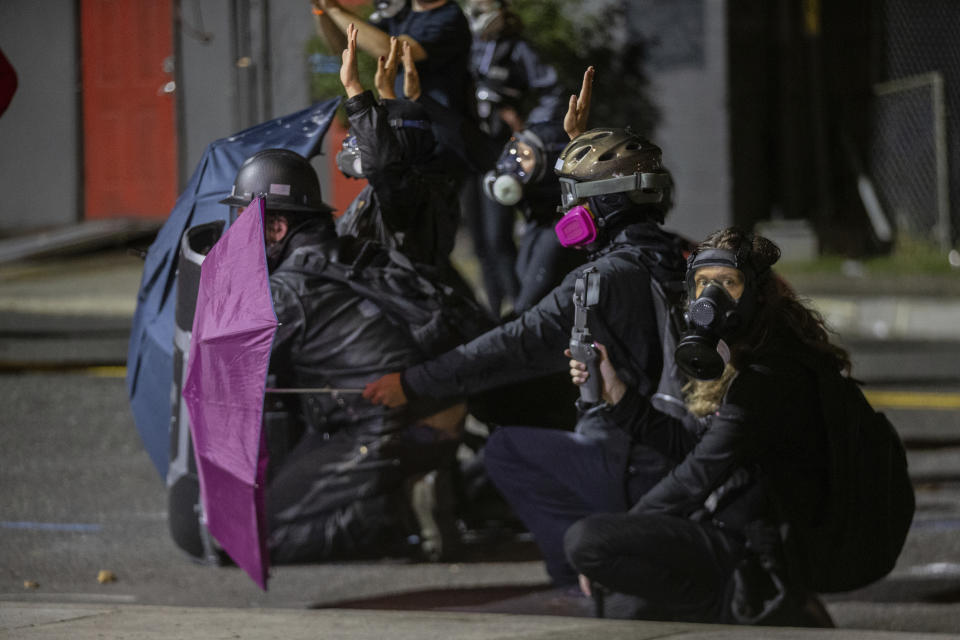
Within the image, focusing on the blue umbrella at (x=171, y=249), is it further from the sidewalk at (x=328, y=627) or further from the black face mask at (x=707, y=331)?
the black face mask at (x=707, y=331)

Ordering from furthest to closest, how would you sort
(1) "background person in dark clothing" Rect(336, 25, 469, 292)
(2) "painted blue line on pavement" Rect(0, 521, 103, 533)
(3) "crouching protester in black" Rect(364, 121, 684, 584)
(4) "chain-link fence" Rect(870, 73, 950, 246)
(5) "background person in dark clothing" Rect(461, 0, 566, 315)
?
(4) "chain-link fence" Rect(870, 73, 950, 246) < (5) "background person in dark clothing" Rect(461, 0, 566, 315) < (2) "painted blue line on pavement" Rect(0, 521, 103, 533) < (1) "background person in dark clothing" Rect(336, 25, 469, 292) < (3) "crouching protester in black" Rect(364, 121, 684, 584)

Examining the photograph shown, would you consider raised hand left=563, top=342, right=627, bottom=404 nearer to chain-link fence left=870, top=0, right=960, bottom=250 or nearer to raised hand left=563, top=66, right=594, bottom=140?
raised hand left=563, top=66, right=594, bottom=140

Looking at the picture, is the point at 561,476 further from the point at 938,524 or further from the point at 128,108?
the point at 128,108

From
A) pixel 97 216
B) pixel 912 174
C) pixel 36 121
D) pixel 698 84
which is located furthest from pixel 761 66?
pixel 36 121

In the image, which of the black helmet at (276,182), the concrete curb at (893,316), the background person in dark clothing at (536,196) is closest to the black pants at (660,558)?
the background person in dark clothing at (536,196)

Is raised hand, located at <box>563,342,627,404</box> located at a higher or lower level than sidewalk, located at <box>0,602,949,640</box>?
higher

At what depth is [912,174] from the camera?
1370 cm

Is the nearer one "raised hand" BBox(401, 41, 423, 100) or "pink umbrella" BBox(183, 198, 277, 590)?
"pink umbrella" BBox(183, 198, 277, 590)

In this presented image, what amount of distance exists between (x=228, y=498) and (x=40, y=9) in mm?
1713

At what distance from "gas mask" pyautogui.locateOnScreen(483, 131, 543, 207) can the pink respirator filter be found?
0.65 m

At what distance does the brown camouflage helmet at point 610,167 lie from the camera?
3723 mm

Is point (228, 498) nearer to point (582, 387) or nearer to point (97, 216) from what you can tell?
point (582, 387)

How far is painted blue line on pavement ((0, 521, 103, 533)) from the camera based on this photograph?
465 cm

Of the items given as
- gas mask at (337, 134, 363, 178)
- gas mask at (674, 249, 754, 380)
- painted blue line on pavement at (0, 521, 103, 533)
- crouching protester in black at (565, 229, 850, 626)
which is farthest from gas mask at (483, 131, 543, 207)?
painted blue line on pavement at (0, 521, 103, 533)
